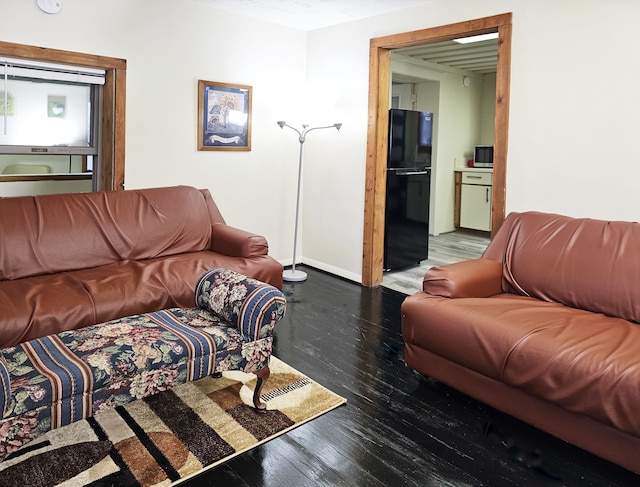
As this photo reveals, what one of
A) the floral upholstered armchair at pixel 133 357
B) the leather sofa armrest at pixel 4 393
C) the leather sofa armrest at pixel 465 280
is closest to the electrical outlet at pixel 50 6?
the floral upholstered armchair at pixel 133 357

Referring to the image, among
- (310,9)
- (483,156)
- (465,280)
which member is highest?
(310,9)

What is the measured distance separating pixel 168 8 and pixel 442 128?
4205 millimetres

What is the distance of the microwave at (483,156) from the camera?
7.21 m

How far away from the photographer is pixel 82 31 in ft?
12.2

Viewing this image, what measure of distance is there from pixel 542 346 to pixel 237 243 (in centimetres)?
212

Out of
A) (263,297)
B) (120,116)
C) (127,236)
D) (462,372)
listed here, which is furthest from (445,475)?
(120,116)

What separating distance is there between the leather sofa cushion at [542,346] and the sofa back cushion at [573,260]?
0.09 m

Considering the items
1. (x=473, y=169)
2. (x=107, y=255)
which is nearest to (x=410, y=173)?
(x=473, y=169)

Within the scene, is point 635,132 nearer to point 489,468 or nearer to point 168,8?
point 489,468

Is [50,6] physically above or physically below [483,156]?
above

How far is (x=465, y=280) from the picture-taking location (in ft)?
9.17

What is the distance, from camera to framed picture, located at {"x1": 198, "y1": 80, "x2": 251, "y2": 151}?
4.44 metres

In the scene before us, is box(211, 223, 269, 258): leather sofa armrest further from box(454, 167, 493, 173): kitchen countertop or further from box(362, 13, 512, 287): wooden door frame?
box(454, 167, 493, 173): kitchen countertop

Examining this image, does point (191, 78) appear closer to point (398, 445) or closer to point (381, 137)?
point (381, 137)
